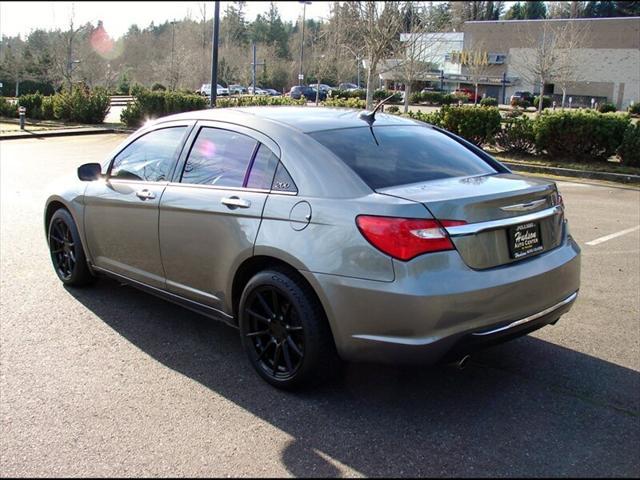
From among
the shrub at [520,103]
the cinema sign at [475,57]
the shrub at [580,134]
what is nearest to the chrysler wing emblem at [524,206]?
the shrub at [580,134]

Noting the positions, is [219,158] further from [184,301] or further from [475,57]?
[475,57]

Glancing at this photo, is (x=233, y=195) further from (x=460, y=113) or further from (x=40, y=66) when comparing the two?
(x=40, y=66)

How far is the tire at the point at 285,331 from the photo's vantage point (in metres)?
3.46

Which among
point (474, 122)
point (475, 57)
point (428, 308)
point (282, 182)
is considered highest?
point (475, 57)

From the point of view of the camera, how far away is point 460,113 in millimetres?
17047

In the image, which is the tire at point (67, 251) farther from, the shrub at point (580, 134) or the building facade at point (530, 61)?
the building facade at point (530, 61)

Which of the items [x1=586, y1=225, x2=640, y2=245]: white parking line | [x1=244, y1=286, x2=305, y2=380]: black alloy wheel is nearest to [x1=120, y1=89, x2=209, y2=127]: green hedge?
[x1=586, y1=225, x2=640, y2=245]: white parking line

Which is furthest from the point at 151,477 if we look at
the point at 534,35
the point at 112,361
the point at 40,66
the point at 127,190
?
the point at 534,35

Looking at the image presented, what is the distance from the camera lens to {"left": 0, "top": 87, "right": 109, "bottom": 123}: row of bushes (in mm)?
26141

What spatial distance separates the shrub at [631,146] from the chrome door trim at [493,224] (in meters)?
12.1

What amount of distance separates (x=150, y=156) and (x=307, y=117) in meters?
1.31

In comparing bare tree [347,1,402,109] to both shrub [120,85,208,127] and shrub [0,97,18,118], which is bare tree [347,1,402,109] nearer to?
shrub [120,85,208,127]

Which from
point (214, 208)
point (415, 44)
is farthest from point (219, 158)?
point (415, 44)

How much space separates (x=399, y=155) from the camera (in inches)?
156
